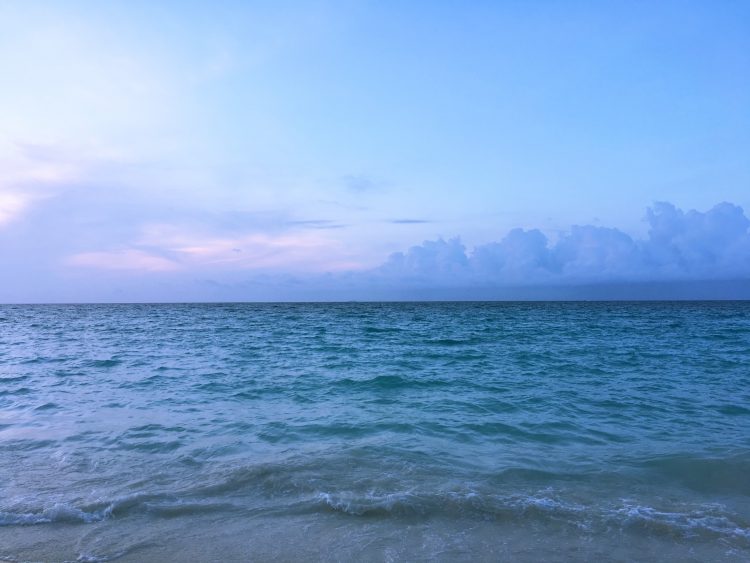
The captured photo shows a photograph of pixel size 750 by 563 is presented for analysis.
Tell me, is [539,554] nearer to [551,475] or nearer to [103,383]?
[551,475]

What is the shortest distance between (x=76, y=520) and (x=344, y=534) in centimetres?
384

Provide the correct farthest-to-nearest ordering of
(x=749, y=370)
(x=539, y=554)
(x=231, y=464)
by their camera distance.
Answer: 1. (x=749, y=370)
2. (x=231, y=464)
3. (x=539, y=554)

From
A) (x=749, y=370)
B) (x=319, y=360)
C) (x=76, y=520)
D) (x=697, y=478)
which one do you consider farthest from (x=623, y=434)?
(x=319, y=360)

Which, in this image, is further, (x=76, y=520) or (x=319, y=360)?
(x=319, y=360)

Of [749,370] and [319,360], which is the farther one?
[319,360]

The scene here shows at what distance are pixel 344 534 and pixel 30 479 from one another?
19.4ft

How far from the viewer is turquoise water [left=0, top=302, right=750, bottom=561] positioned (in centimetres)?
659

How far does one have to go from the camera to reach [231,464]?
9430 mm

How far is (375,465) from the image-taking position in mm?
9383

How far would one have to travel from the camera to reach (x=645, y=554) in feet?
20.5

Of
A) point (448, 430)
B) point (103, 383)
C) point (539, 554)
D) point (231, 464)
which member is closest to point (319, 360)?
point (103, 383)

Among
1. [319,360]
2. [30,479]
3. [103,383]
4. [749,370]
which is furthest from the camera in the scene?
[319,360]

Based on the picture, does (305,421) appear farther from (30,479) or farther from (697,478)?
(697,478)

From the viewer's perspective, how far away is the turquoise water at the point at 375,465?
659 cm
